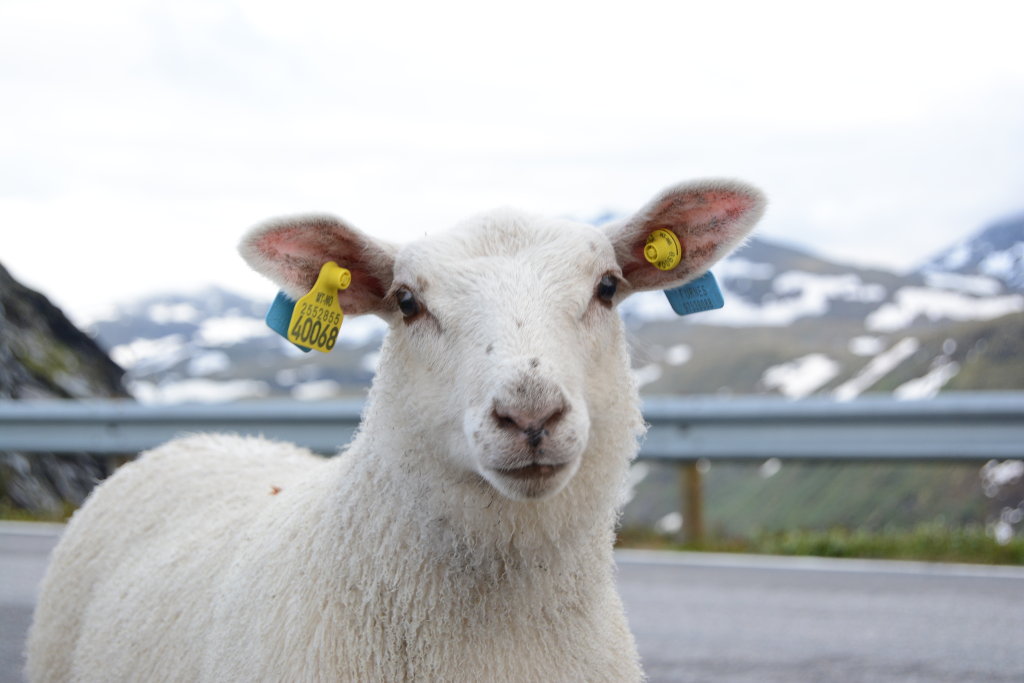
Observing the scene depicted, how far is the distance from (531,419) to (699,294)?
124cm

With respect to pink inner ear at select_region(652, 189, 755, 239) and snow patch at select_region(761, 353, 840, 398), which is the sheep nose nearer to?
pink inner ear at select_region(652, 189, 755, 239)

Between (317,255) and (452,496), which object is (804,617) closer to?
(452,496)

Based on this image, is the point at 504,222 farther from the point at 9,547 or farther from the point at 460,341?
the point at 9,547

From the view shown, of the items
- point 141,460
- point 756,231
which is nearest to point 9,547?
point 141,460

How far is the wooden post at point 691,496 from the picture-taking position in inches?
310

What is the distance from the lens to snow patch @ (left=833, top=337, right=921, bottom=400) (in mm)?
162125

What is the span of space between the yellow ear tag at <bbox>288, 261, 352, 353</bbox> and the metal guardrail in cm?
327

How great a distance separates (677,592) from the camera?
593 centimetres

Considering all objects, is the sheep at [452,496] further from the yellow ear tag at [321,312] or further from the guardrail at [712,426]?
the guardrail at [712,426]

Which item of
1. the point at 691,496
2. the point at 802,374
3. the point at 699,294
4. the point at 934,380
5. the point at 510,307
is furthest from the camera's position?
the point at 802,374

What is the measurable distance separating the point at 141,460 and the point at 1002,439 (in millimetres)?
5515

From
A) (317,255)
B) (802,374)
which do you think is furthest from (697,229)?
(802,374)

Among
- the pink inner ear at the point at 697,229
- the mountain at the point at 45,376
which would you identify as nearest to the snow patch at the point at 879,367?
the mountain at the point at 45,376

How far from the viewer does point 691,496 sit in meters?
7.93
